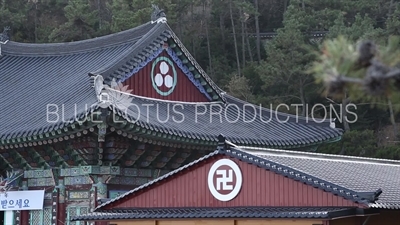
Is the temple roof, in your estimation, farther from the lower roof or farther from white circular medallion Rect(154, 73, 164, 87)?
the lower roof

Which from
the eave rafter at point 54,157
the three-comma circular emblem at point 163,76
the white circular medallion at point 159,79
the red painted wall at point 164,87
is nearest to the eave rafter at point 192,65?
the red painted wall at point 164,87

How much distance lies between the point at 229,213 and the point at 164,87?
7671 millimetres

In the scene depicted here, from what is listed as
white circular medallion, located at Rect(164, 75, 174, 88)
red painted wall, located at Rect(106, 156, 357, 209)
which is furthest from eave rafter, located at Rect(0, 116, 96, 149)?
white circular medallion, located at Rect(164, 75, 174, 88)

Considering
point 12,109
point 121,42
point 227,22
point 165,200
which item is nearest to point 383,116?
point 227,22

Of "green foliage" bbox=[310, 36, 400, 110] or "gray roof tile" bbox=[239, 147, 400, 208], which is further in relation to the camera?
"gray roof tile" bbox=[239, 147, 400, 208]

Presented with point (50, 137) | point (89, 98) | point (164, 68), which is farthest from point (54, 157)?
point (164, 68)

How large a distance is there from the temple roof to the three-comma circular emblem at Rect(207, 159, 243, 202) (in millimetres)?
2982

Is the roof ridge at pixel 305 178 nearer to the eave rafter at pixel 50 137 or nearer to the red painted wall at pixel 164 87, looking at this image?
the eave rafter at pixel 50 137

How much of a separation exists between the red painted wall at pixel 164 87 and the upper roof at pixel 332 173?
4.93m

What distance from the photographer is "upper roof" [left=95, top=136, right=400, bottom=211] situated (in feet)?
42.3

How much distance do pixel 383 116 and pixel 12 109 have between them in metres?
27.1

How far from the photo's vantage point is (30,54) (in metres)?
23.7

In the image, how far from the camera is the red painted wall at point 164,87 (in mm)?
20016

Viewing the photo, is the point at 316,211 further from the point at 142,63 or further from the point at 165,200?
the point at 142,63
